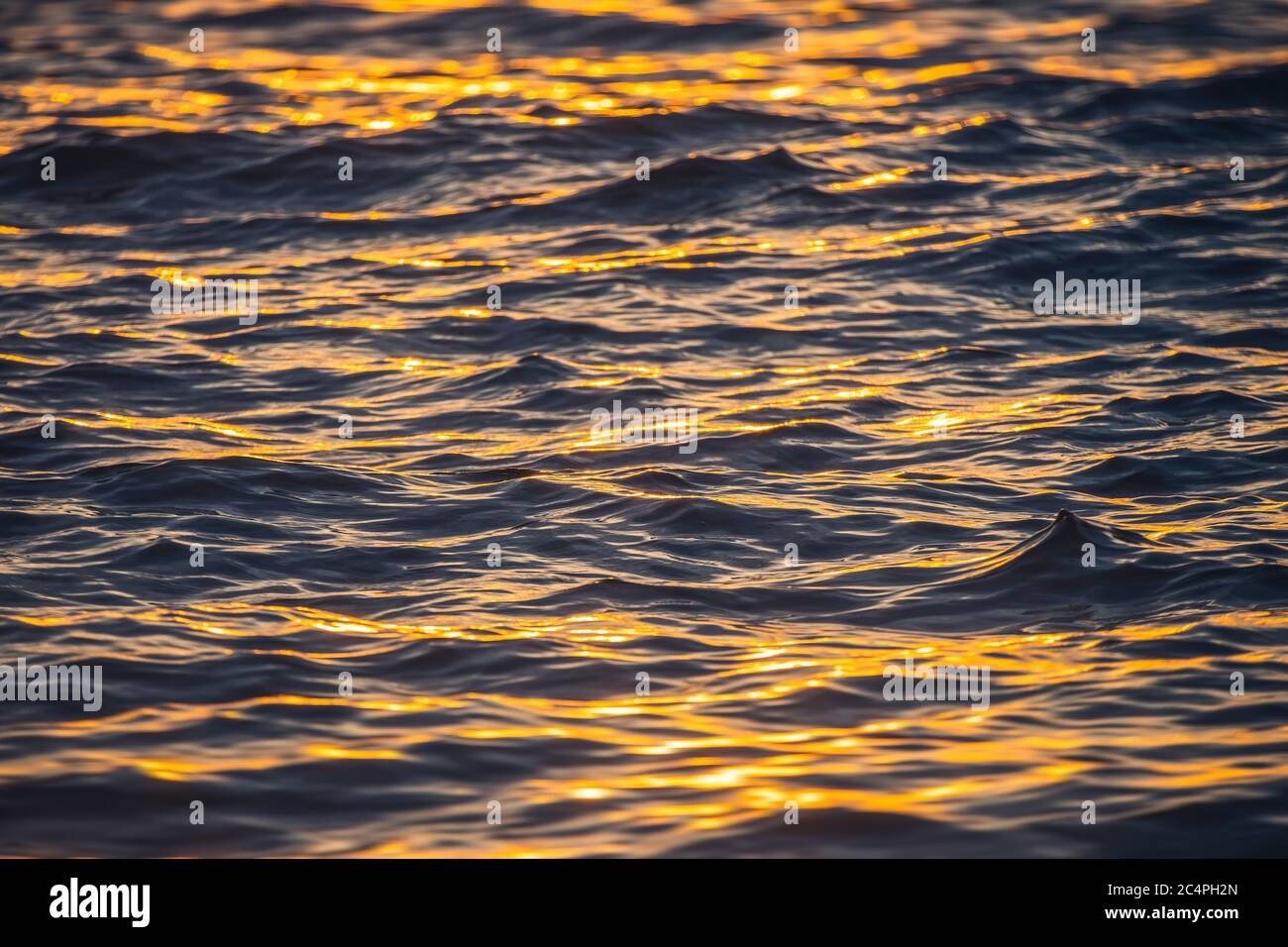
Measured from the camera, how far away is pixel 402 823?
22.4 feet

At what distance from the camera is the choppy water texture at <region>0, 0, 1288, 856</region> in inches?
283

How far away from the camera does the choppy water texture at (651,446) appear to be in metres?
7.20

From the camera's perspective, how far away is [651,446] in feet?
39.4

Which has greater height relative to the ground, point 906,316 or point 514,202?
point 514,202

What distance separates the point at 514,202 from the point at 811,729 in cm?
1141

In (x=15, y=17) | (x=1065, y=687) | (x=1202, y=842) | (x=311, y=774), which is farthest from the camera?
(x=15, y=17)

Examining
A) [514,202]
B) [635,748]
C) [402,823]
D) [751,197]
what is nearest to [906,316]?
[751,197]

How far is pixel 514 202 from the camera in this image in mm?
17984

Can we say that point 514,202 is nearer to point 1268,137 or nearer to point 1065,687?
point 1268,137

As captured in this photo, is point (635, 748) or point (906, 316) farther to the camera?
point (906, 316)

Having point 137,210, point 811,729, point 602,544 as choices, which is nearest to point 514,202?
point 137,210

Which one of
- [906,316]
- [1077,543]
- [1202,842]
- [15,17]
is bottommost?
[1202,842]

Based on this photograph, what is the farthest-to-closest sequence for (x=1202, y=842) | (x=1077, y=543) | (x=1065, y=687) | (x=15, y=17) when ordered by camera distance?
(x=15, y=17)
(x=1077, y=543)
(x=1065, y=687)
(x=1202, y=842)

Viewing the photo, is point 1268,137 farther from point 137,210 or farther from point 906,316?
point 137,210
